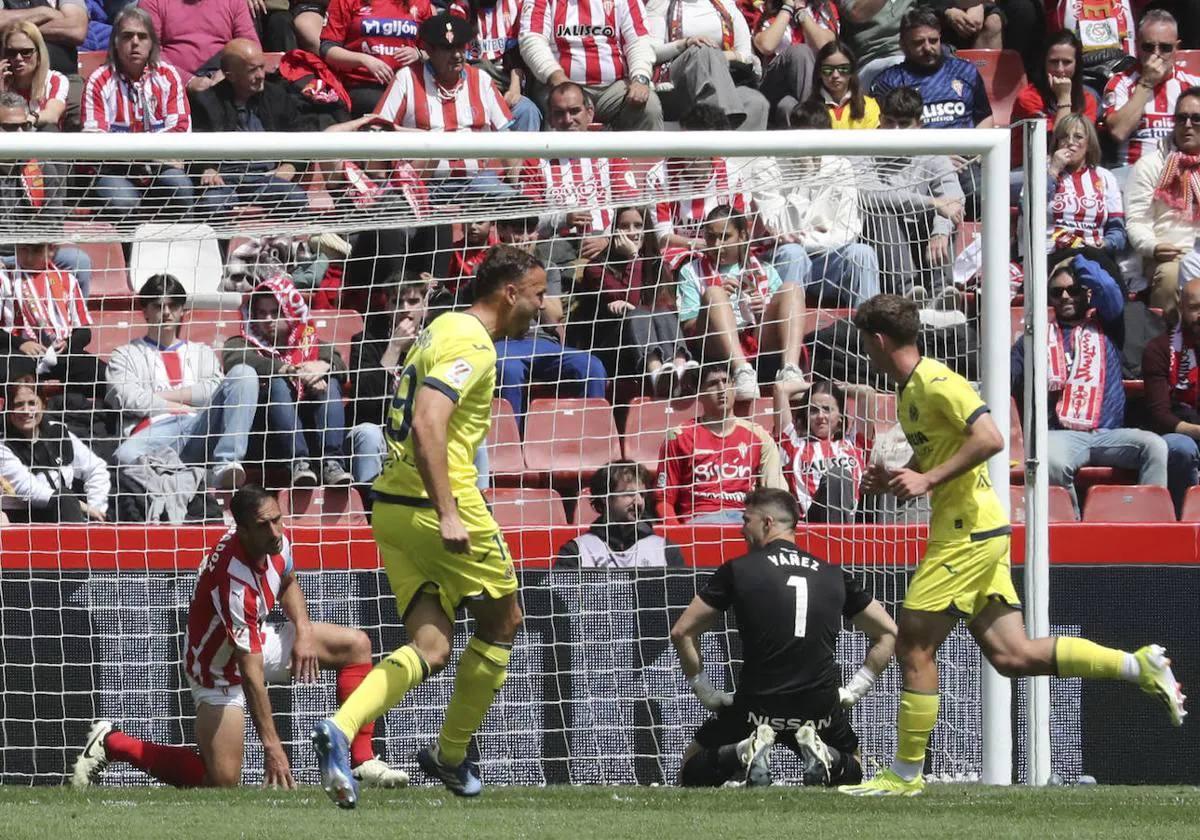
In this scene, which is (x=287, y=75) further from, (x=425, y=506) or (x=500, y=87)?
(x=425, y=506)

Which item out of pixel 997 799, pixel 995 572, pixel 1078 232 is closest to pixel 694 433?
pixel 995 572

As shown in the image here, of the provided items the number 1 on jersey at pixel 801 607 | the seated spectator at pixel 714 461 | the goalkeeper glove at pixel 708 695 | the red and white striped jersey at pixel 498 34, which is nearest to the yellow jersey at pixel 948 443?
the number 1 on jersey at pixel 801 607

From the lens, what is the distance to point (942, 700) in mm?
7941

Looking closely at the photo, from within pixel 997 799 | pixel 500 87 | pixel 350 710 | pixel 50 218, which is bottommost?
pixel 997 799

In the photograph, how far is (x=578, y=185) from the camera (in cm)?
856

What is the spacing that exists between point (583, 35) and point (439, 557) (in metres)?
7.29

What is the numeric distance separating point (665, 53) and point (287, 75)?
108 inches

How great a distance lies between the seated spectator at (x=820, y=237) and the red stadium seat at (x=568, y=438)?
1.17 metres

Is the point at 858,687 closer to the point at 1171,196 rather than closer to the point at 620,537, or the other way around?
the point at 620,537

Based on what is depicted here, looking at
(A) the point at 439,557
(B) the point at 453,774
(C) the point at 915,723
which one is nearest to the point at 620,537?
(C) the point at 915,723

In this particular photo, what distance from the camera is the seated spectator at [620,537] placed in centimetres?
790

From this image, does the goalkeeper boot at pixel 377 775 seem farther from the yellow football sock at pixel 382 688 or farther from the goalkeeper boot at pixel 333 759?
the goalkeeper boot at pixel 333 759

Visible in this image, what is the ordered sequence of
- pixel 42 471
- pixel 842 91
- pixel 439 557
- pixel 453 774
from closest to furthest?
pixel 439 557
pixel 453 774
pixel 42 471
pixel 842 91

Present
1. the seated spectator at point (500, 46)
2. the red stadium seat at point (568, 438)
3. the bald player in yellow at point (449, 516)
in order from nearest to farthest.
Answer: the bald player in yellow at point (449, 516), the red stadium seat at point (568, 438), the seated spectator at point (500, 46)
